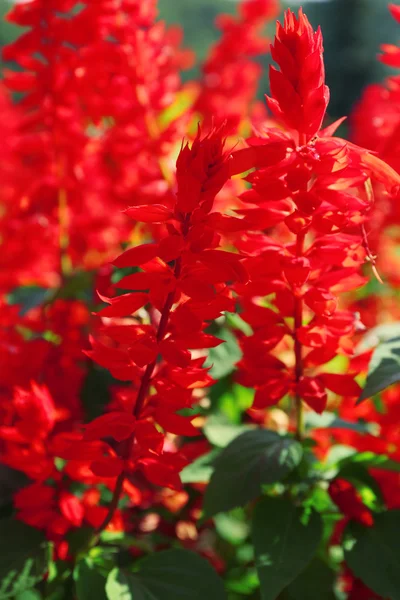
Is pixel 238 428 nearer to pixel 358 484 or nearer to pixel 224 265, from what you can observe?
pixel 358 484

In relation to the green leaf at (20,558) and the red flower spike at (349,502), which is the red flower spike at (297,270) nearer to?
the red flower spike at (349,502)

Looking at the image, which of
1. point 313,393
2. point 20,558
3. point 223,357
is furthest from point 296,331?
point 20,558

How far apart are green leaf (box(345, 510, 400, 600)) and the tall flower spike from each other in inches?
19.5

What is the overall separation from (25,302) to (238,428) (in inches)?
27.6

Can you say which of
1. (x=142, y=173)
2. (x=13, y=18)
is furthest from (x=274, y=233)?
(x=13, y=18)

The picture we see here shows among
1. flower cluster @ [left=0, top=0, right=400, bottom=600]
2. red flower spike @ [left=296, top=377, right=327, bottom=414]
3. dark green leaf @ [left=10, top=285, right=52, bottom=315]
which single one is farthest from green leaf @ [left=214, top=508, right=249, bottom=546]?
dark green leaf @ [left=10, top=285, right=52, bottom=315]

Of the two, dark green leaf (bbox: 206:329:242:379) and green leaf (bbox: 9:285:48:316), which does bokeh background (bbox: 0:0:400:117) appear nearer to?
green leaf (bbox: 9:285:48:316)

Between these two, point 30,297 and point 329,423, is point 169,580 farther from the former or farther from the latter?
point 30,297

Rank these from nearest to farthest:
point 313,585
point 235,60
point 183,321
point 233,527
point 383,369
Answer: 1. point 183,321
2. point 383,369
3. point 313,585
4. point 233,527
5. point 235,60

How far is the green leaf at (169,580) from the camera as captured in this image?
681 millimetres

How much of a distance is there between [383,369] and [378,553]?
0.78 feet

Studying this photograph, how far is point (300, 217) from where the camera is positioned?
24.5 inches

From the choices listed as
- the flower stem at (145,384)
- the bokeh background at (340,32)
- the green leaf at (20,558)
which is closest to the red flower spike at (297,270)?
the flower stem at (145,384)

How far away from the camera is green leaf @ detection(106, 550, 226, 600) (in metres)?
0.68
